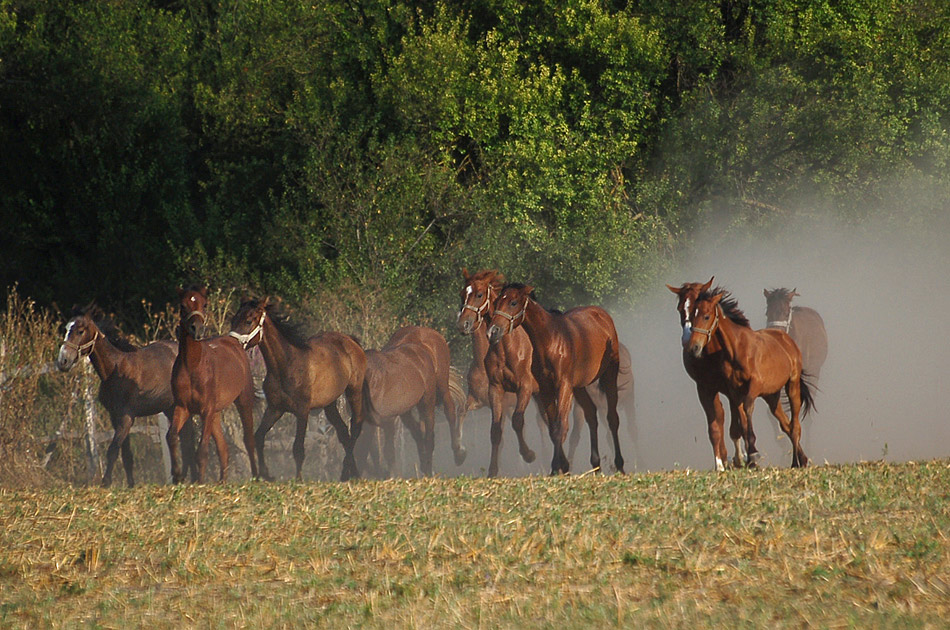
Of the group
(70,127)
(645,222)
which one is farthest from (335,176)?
(70,127)

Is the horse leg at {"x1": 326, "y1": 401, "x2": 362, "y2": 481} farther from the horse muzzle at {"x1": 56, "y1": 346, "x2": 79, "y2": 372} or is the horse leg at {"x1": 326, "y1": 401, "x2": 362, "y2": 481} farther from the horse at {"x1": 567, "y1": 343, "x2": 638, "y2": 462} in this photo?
the horse at {"x1": 567, "y1": 343, "x2": 638, "y2": 462}

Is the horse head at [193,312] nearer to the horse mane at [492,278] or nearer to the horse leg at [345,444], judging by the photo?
the horse leg at [345,444]

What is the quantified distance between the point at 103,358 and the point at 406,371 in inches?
164

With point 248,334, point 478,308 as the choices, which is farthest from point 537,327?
point 248,334

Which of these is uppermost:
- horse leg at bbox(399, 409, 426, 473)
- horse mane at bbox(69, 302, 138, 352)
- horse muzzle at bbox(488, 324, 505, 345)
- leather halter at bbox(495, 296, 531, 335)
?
horse mane at bbox(69, 302, 138, 352)

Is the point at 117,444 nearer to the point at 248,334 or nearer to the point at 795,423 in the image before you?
the point at 248,334

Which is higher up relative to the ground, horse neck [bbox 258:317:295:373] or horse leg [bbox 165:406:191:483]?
horse neck [bbox 258:317:295:373]

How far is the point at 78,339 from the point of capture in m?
15.3

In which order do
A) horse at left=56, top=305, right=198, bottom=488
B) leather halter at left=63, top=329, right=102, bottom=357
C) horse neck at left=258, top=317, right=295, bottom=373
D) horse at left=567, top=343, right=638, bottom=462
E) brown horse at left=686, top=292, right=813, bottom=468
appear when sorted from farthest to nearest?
horse at left=567, top=343, right=638, bottom=462 < horse neck at left=258, top=317, right=295, bottom=373 < horse at left=56, top=305, right=198, bottom=488 < leather halter at left=63, top=329, right=102, bottom=357 < brown horse at left=686, top=292, right=813, bottom=468

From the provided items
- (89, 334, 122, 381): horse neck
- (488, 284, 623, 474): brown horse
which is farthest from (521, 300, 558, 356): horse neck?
(89, 334, 122, 381): horse neck

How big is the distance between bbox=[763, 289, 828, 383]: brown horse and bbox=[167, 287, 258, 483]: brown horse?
26.3 feet

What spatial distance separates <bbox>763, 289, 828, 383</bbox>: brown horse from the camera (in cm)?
1900

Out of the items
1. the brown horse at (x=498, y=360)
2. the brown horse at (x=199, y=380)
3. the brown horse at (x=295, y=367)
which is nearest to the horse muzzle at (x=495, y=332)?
the brown horse at (x=498, y=360)

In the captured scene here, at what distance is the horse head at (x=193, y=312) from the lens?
1465 cm
